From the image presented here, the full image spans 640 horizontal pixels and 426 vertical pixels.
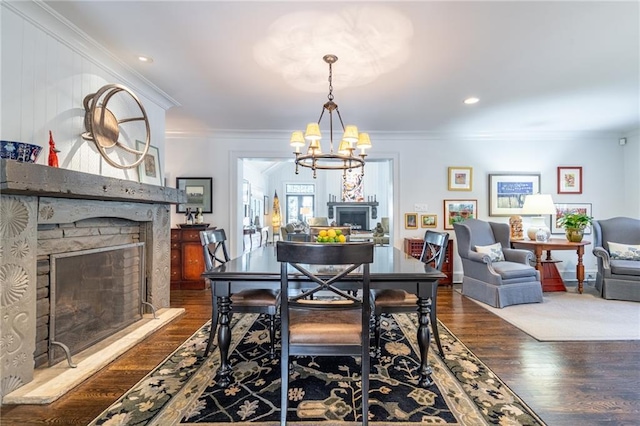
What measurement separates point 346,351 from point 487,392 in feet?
3.23

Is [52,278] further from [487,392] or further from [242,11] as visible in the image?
[487,392]

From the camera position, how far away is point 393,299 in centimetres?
222

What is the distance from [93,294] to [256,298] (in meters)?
1.48

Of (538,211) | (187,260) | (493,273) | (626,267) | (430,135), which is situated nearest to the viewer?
(493,273)

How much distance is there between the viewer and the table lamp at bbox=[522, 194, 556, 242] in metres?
4.42

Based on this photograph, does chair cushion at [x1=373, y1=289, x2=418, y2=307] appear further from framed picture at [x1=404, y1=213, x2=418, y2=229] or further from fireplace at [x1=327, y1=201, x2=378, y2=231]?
fireplace at [x1=327, y1=201, x2=378, y2=231]

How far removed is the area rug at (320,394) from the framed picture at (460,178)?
327cm

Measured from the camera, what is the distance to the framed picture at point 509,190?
16.5ft

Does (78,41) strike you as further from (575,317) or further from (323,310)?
(575,317)

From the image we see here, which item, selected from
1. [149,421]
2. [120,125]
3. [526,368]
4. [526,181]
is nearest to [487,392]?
[526,368]

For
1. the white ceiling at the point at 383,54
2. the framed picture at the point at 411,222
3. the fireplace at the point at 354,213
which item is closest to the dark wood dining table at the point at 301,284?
the white ceiling at the point at 383,54

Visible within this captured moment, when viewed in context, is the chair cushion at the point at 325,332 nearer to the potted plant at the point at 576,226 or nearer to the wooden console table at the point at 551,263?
the wooden console table at the point at 551,263

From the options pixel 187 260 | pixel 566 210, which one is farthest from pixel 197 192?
pixel 566 210

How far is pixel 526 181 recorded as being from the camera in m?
5.05
